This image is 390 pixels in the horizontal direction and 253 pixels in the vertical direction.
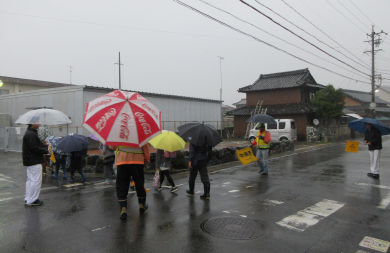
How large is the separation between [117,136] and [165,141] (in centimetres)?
225

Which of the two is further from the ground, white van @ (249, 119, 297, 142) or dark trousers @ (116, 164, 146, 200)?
white van @ (249, 119, 297, 142)

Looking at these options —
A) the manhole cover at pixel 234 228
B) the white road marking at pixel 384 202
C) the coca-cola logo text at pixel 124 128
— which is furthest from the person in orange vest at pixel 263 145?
the coca-cola logo text at pixel 124 128

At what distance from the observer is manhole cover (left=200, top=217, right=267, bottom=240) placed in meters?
4.26

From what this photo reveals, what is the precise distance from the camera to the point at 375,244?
3.97m

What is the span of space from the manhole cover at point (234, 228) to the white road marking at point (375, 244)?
1396 mm

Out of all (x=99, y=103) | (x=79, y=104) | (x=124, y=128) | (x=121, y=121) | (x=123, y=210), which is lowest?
(x=123, y=210)

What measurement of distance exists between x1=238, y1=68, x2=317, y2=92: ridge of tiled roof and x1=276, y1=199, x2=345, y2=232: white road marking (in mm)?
23690

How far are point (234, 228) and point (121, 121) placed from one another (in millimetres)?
2533

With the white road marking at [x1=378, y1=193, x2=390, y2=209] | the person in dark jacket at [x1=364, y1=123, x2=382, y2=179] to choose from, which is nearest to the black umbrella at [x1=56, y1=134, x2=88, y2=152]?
the white road marking at [x1=378, y1=193, x2=390, y2=209]

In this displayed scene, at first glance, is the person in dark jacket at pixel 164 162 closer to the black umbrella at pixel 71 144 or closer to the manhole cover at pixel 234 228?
the manhole cover at pixel 234 228

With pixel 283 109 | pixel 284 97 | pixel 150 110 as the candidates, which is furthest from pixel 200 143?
pixel 284 97

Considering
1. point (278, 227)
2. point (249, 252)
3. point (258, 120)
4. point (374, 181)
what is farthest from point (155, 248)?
point (374, 181)

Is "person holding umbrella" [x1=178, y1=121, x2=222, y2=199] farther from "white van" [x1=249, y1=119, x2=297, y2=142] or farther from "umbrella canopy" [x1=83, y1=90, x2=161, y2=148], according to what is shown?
"white van" [x1=249, y1=119, x2=297, y2=142]

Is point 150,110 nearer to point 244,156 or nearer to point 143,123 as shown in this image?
point 143,123
